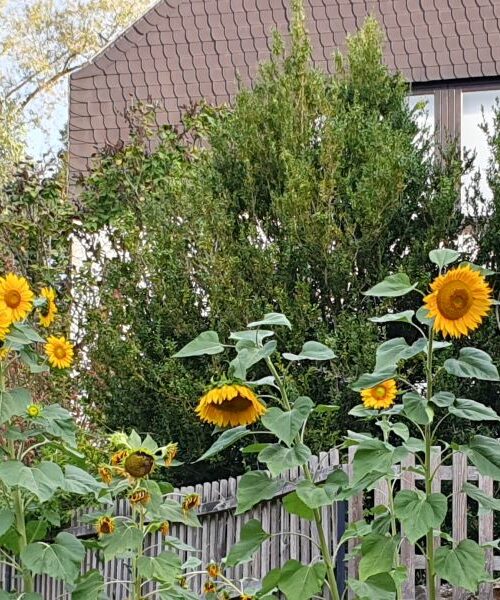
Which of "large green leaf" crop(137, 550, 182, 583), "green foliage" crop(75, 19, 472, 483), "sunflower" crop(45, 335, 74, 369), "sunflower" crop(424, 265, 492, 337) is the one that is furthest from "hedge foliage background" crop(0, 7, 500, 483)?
"sunflower" crop(424, 265, 492, 337)

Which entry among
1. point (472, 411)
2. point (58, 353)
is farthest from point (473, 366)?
point (58, 353)

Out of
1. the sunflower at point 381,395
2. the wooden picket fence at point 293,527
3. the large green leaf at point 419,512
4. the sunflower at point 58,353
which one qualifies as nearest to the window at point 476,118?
the wooden picket fence at point 293,527

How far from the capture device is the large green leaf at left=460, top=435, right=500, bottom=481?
2.75 metres

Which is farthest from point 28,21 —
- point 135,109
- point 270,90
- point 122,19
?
point 270,90

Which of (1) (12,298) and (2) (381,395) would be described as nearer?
(1) (12,298)

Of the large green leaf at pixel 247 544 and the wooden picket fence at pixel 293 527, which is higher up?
the large green leaf at pixel 247 544

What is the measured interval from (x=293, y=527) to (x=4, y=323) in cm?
215

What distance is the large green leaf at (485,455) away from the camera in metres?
2.75

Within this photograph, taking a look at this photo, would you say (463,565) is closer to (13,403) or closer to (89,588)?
(89,588)

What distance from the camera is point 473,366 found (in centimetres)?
277

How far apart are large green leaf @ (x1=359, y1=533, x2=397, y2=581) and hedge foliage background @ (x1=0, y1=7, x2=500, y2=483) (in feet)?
8.09

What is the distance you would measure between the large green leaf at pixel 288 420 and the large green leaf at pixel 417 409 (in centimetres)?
26

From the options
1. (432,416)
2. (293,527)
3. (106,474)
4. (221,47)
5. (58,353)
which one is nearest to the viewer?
(432,416)

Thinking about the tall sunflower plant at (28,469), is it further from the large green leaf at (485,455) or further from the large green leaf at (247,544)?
the large green leaf at (485,455)
